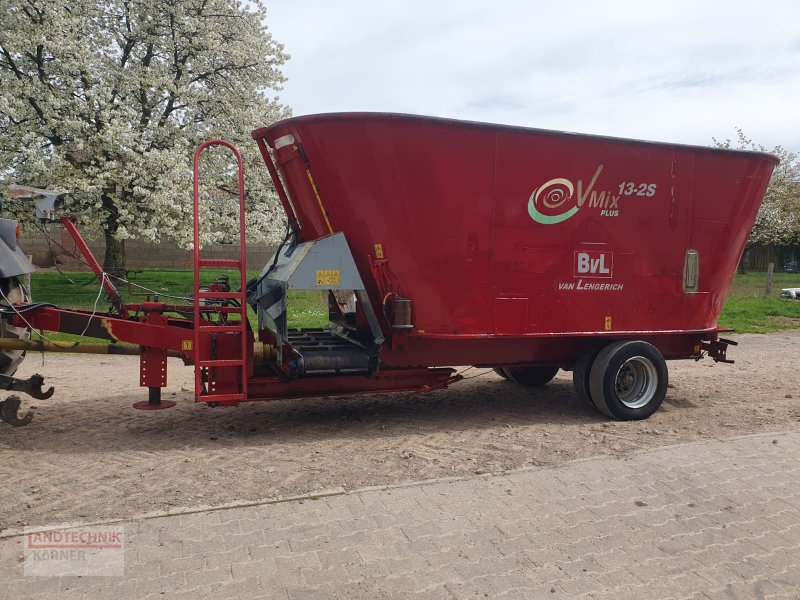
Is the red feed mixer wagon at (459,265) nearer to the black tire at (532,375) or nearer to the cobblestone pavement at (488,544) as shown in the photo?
the black tire at (532,375)

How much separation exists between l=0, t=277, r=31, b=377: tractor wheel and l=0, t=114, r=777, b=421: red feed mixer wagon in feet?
0.32

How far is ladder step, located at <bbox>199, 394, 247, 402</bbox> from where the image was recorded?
5195mm

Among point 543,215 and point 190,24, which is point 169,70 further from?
point 543,215

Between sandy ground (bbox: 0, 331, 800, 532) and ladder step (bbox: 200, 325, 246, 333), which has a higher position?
ladder step (bbox: 200, 325, 246, 333)

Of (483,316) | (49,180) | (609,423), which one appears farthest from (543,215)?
(49,180)

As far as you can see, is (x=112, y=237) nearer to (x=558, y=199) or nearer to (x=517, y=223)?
(x=517, y=223)

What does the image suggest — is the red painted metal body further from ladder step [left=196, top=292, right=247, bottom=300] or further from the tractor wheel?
the tractor wheel

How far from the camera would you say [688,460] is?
15.9 ft

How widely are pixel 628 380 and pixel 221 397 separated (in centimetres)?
396

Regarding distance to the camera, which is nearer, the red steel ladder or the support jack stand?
the red steel ladder

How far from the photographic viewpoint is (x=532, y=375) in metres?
7.69

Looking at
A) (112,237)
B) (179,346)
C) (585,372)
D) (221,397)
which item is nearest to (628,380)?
(585,372)

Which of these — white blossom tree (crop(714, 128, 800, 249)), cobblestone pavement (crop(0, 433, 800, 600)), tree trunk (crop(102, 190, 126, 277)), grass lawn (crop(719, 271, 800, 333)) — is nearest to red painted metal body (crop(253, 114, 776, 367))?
cobblestone pavement (crop(0, 433, 800, 600))

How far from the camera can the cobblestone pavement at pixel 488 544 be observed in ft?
10.1
